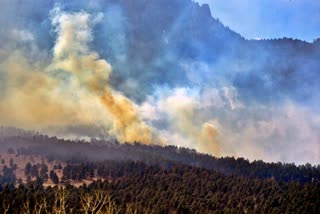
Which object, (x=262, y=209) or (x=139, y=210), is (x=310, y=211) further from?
(x=139, y=210)

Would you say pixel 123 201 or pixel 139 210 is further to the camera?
pixel 123 201

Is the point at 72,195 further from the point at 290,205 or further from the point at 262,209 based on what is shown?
the point at 290,205

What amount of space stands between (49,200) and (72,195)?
19.1 meters

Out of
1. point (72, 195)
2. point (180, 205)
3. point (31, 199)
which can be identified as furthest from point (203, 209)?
point (31, 199)

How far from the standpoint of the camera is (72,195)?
188 meters

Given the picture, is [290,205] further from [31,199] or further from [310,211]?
[31,199]

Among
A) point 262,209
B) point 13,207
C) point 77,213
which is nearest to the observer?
point 13,207

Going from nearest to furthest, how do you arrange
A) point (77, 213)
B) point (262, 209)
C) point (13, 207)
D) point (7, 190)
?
point (13, 207)
point (77, 213)
point (7, 190)
point (262, 209)

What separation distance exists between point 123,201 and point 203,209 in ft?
124

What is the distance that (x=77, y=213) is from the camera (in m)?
166

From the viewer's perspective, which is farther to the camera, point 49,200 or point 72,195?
point 72,195

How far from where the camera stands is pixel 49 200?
558 feet

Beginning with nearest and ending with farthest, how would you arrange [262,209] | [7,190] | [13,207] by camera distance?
[13,207]
[7,190]
[262,209]

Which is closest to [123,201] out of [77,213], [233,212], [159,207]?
[159,207]
